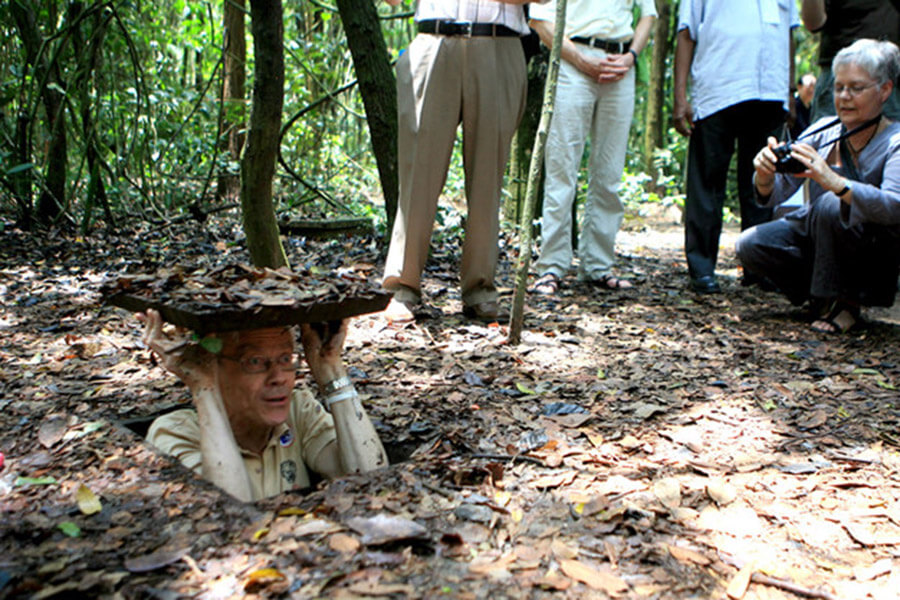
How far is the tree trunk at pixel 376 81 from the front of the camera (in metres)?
5.52

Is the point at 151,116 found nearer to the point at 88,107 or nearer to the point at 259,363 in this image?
the point at 88,107

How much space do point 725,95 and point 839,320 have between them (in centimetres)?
171

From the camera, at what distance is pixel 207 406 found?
2855 millimetres

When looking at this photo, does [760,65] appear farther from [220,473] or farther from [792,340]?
[220,473]

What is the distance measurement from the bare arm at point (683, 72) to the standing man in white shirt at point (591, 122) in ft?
0.95

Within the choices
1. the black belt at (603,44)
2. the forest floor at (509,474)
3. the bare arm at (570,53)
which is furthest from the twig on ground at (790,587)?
the black belt at (603,44)

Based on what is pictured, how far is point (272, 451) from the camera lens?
3.20 metres

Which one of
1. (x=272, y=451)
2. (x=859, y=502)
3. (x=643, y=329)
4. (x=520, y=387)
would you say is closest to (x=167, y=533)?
(x=272, y=451)

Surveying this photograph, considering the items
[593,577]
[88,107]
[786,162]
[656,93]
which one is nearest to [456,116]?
[786,162]

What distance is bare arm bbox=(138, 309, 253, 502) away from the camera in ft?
9.15

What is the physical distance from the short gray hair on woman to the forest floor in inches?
58.1

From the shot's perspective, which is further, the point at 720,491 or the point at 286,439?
the point at 286,439

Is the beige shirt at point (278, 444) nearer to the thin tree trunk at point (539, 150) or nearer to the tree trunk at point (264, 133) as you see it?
the tree trunk at point (264, 133)

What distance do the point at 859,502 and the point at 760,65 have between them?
3679 mm
